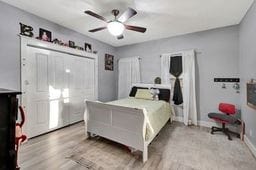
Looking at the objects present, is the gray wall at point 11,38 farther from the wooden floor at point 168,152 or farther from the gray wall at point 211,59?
the gray wall at point 211,59

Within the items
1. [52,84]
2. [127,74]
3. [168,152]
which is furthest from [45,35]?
[168,152]

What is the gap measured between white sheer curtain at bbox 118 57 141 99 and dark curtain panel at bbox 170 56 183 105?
1251 mm

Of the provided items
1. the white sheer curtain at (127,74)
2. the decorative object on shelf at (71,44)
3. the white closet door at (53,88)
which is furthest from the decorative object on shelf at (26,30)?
the white sheer curtain at (127,74)

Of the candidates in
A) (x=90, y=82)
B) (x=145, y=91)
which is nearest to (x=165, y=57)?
(x=145, y=91)

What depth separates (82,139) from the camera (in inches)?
111

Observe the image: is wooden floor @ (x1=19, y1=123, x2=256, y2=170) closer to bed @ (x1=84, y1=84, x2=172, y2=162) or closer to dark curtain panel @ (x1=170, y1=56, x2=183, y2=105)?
bed @ (x1=84, y1=84, x2=172, y2=162)

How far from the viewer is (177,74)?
158 inches

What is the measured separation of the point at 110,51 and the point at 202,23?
3.18m

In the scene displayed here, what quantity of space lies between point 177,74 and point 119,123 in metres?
2.53

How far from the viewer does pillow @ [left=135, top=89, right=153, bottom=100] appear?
4.06 m

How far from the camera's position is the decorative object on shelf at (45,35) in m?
2.95

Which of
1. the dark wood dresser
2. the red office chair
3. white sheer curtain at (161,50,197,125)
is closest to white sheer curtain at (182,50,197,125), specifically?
white sheer curtain at (161,50,197,125)

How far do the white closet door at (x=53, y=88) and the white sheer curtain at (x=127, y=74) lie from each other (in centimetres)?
137

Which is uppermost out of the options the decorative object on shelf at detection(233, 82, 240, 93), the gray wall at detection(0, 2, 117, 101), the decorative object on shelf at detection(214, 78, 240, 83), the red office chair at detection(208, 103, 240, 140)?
the gray wall at detection(0, 2, 117, 101)
